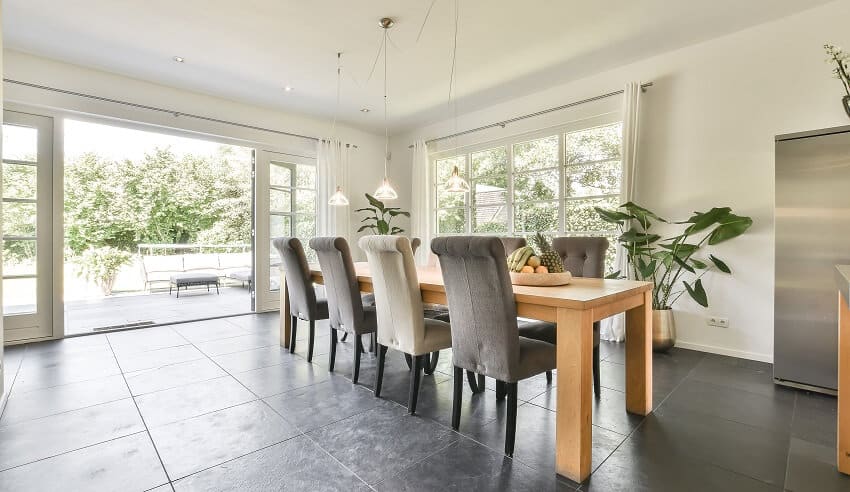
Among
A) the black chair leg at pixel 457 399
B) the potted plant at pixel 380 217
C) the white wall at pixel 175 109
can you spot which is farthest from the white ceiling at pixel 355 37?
the black chair leg at pixel 457 399

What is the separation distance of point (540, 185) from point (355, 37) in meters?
2.58

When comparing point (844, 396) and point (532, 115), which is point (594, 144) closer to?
point (532, 115)

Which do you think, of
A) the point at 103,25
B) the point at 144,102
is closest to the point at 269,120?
the point at 144,102

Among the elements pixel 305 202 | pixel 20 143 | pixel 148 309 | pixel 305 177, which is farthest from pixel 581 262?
pixel 148 309

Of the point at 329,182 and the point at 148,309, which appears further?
the point at 148,309

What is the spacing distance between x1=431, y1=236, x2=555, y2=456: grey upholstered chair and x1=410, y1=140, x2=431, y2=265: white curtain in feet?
12.2

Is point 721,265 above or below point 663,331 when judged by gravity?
above

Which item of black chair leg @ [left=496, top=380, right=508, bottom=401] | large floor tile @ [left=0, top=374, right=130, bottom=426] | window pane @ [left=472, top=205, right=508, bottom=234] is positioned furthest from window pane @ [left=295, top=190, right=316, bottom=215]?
black chair leg @ [left=496, top=380, right=508, bottom=401]

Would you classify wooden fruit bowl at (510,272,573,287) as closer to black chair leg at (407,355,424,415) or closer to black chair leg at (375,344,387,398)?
black chair leg at (407,355,424,415)

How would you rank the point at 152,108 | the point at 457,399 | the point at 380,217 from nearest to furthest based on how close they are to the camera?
the point at 457,399 → the point at 152,108 → the point at 380,217

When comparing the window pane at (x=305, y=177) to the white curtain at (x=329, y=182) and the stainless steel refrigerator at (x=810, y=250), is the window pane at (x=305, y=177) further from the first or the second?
the stainless steel refrigerator at (x=810, y=250)

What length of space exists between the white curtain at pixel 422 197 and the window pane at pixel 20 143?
4187mm

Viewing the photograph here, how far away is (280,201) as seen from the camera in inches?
211

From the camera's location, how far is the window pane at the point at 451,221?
216 inches
